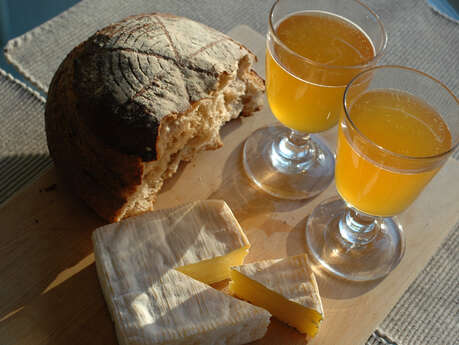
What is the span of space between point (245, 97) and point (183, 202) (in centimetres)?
38

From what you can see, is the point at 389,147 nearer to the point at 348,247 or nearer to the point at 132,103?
the point at 348,247

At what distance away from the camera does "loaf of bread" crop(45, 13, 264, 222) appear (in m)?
1.24

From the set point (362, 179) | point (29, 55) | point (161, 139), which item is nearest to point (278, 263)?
point (362, 179)

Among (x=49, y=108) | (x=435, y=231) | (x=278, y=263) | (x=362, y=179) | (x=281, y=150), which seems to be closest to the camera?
(x=362, y=179)

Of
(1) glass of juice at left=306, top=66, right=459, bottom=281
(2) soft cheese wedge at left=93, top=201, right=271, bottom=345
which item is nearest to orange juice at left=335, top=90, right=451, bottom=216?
(1) glass of juice at left=306, top=66, right=459, bottom=281

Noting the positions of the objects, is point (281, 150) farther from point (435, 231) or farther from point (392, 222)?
point (435, 231)

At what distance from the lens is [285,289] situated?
120cm

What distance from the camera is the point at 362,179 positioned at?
1.15 meters

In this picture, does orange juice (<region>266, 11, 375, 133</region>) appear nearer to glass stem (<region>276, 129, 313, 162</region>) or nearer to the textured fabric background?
glass stem (<region>276, 129, 313, 162</region>)

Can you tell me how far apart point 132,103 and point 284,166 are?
1.73ft

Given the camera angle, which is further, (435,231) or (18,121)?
(18,121)

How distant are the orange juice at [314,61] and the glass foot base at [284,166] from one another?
0.76ft

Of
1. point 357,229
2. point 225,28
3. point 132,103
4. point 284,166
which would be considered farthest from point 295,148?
point 225,28

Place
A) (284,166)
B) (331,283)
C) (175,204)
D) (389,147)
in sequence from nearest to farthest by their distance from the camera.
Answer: (389,147) < (331,283) < (175,204) < (284,166)
